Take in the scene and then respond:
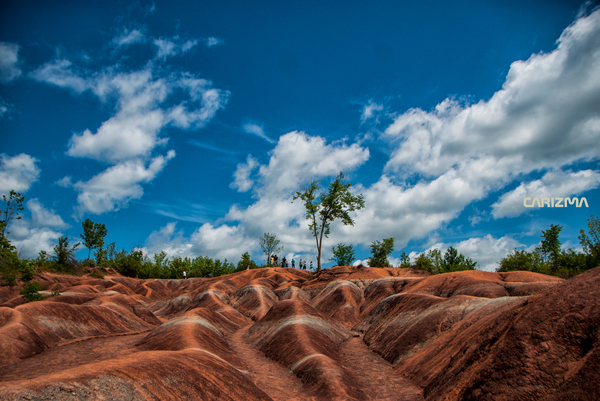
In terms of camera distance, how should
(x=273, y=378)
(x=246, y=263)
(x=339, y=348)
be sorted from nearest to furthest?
1. (x=273, y=378)
2. (x=339, y=348)
3. (x=246, y=263)

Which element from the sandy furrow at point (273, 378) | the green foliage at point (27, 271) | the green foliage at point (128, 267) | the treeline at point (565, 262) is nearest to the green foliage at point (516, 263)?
the treeline at point (565, 262)

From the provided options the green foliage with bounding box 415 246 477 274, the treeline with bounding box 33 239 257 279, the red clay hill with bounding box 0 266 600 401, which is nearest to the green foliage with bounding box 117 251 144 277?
the treeline with bounding box 33 239 257 279

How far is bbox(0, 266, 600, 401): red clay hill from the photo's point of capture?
7.54 meters

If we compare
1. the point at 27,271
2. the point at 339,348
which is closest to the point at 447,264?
the point at 339,348

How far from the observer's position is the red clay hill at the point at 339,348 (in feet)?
24.7

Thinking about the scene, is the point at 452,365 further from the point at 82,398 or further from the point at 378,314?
the point at 378,314

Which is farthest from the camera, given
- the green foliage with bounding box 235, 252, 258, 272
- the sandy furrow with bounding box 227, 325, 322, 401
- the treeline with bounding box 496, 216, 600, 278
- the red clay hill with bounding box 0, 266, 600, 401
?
the green foliage with bounding box 235, 252, 258, 272

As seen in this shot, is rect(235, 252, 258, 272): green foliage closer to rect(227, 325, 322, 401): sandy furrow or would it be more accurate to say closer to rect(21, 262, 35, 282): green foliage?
rect(21, 262, 35, 282): green foliage

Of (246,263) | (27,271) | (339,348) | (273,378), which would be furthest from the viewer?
(246,263)

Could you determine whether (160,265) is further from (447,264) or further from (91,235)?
(447,264)

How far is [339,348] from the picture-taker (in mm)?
22688

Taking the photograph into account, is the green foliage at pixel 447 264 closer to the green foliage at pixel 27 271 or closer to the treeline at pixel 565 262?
the treeline at pixel 565 262

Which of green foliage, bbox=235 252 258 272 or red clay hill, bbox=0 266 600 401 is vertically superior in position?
green foliage, bbox=235 252 258 272

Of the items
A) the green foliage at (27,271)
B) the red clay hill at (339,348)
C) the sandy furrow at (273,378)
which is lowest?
the sandy furrow at (273,378)
